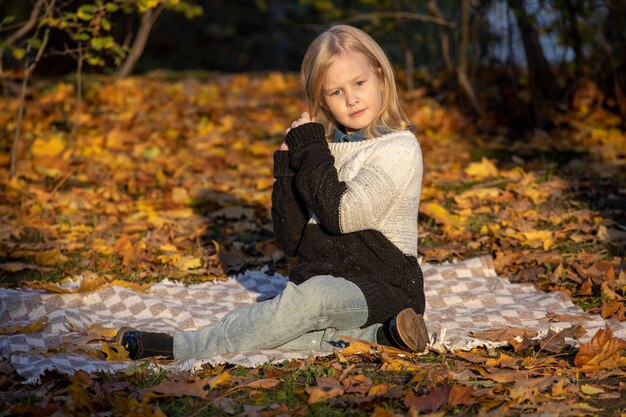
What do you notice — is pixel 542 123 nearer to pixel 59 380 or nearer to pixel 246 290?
pixel 246 290

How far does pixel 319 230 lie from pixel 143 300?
37.4 inches

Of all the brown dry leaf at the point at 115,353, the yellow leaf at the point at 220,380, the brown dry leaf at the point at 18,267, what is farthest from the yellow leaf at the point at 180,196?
the yellow leaf at the point at 220,380

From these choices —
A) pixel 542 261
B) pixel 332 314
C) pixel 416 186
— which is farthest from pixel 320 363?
pixel 542 261

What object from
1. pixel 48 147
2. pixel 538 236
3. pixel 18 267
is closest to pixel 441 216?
pixel 538 236

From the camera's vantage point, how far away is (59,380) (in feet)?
8.97

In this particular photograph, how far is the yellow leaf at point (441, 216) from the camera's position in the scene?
16.4ft

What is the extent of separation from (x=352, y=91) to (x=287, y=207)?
540mm

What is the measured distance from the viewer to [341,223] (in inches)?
124

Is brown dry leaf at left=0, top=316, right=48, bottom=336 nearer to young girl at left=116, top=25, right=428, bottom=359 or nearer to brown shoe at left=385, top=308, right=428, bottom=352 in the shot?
young girl at left=116, top=25, right=428, bottom=359

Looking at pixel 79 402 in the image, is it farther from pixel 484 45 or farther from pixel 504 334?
pixel 484 45

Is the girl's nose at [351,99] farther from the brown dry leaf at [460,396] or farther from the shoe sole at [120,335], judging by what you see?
the brown dry leaf at [460,396]

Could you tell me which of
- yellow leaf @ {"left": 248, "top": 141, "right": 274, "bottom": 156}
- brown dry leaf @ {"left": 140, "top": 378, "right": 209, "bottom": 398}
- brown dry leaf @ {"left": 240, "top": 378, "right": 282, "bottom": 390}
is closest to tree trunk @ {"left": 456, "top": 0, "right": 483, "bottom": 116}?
yellow leaf @ {"left": 248, "top": 141, "right": 274, "bottom": 156}

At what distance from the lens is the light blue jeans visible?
3025mm

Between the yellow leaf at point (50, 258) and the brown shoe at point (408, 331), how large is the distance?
2.21 metres
